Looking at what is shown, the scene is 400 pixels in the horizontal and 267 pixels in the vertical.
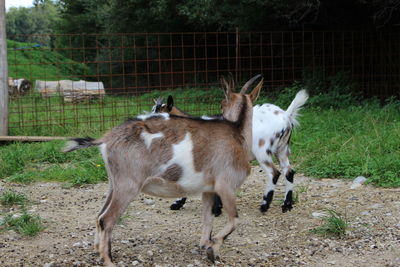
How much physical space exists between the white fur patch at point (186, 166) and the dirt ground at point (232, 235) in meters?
0.54

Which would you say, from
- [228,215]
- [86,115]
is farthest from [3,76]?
[228,215]

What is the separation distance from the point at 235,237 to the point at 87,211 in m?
1.50

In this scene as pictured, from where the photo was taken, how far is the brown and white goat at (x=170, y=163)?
3539 millimetres

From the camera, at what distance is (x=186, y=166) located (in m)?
3.64

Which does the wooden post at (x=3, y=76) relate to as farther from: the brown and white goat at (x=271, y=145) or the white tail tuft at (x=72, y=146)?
the white tail tuft at (x=72, y=146)

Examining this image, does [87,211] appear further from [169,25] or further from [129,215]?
[169,25]

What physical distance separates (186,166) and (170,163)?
0.37 ft

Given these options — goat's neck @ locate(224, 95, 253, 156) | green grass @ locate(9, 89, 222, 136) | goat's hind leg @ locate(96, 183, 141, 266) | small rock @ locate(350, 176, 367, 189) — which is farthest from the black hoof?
green grass @ locate(9, 89, 222, 136)

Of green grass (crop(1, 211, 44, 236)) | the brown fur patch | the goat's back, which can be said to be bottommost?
green grass (crop(1, 211, 44, 236))

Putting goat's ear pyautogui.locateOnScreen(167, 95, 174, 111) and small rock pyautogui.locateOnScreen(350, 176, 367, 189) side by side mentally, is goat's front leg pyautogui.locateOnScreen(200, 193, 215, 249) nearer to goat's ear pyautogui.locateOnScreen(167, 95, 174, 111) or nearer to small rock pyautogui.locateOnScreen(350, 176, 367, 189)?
goat's ear pyautogui.locateOnScreen(167, 95, 174, 111)

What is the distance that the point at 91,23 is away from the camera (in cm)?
2177

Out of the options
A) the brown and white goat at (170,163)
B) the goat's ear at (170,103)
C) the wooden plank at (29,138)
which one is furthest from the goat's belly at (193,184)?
the wooden plank at (29,138)

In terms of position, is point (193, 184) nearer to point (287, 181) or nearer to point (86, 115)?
point (287, 181)

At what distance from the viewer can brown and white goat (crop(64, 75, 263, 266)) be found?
11.6 ft
